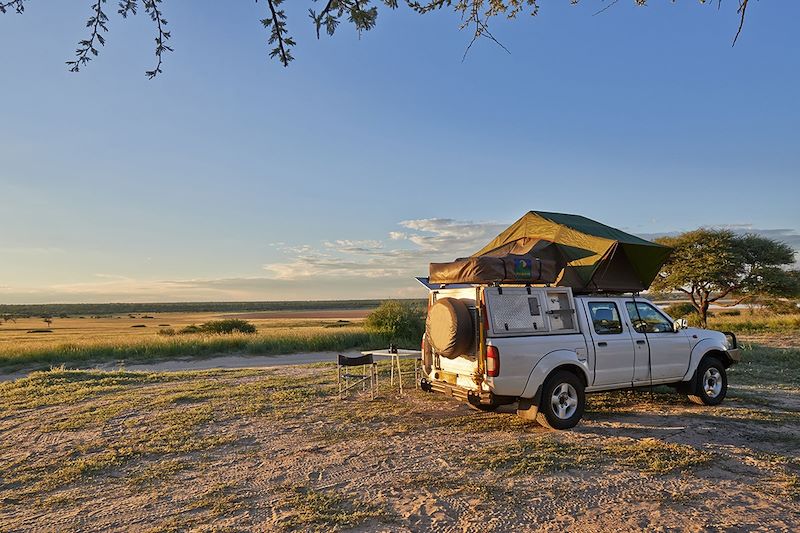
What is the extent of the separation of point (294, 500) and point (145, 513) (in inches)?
50.0

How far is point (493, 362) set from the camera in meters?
6.95

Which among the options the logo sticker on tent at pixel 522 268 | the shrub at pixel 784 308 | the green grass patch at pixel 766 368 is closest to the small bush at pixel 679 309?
the shrub at pixel 784 308

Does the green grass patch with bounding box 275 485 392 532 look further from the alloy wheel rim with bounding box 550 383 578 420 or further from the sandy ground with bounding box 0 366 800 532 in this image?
the alloy wheel rim with bounding box 550 383 578 420

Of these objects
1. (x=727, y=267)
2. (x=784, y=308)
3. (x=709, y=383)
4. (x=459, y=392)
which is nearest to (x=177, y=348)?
(x=459, y=392)

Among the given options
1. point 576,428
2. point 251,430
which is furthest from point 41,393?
point 576,428

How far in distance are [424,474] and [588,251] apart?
479 cm

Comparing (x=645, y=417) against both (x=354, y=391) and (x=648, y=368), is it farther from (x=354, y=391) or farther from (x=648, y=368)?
(x=354, y=391)

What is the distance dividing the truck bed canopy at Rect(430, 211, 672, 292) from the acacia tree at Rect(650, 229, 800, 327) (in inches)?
880

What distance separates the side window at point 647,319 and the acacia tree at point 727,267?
22659 mm

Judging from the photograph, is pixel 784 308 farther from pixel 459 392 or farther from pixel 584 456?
pixel 584 456

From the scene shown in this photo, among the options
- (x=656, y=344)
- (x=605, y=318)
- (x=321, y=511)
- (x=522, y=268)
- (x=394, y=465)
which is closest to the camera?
(x=321, y=511)

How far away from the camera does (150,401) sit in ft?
33.3

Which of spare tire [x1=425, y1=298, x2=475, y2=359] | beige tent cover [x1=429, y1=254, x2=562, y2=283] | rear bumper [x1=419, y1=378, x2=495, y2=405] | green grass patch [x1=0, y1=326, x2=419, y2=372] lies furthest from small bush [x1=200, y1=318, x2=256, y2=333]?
beige tent cover [x1=429, y1=254, x2=562, y2=283]

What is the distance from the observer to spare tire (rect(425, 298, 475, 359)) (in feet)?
23.7
